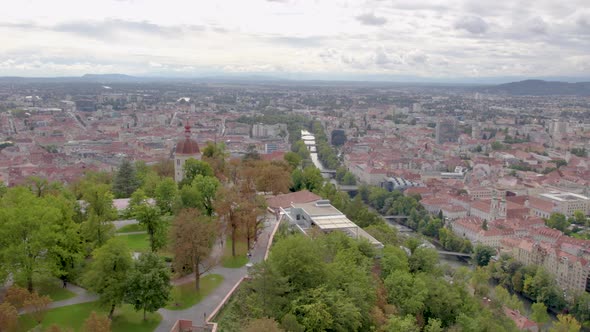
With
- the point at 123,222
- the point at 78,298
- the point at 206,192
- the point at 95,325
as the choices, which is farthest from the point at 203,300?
the point at 123,222

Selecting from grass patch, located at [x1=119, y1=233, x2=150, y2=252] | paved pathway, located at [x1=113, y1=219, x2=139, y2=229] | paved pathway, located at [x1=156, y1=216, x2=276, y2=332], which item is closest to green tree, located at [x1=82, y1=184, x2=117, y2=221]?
grass patch, located at [x1=119, y1=233, x2=150, y2=252]

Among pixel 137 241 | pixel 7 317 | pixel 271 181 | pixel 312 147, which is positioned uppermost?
pixel 7 317

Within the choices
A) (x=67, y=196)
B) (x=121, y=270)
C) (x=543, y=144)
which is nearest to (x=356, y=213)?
(x=67, y=196)

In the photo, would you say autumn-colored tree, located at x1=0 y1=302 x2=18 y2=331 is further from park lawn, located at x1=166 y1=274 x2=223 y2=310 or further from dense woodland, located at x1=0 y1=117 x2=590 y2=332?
park lawn, located at x1=166 y1=274 x2=223 y2=310

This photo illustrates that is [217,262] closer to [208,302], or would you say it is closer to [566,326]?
[208,302]

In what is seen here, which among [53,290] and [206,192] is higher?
[206,192]

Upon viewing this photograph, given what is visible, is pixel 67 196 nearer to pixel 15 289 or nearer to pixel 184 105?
pixel 15 289
